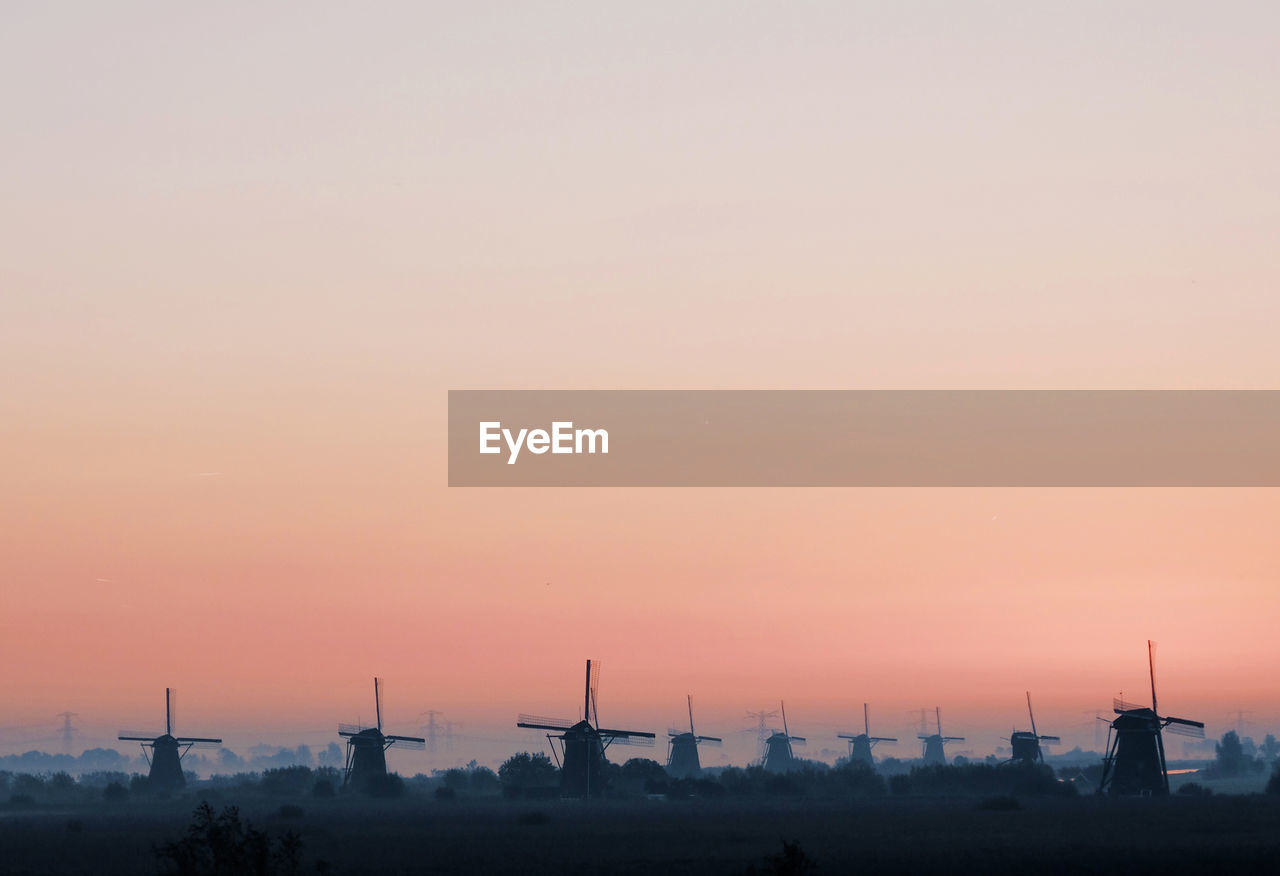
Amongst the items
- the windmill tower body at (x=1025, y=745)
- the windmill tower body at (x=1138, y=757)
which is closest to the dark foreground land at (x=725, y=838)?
the windmill tower body at (x=1138, y=757)

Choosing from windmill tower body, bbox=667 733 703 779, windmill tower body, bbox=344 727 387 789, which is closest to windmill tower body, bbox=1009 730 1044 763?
windmill tower body, bbox=667 733 703 779

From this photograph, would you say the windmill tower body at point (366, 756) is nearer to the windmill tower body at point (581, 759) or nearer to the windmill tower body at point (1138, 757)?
the windmill tower body at point (581, 759)

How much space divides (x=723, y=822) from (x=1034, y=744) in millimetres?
90251

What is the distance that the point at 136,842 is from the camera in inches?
2452

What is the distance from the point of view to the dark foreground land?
163 feet

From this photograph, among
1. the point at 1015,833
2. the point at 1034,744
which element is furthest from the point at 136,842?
the point at 1034,744

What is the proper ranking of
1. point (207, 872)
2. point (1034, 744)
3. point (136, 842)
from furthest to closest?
point (1034, 744)
point (136, 842)
point (207, 872)

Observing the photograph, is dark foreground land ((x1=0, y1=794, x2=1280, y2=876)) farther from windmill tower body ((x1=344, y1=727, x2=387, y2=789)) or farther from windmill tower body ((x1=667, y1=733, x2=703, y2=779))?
windmill tower body ((x1=667, y1=733, x2=703, y2=779))

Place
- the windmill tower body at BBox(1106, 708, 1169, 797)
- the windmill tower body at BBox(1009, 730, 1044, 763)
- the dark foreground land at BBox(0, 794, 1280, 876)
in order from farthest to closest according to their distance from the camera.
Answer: the windmill tower body at BBox(1009, 730, 1044, 763) → the windmill tower body at BBox(1106, 708, 1169, 797) → the dark foreground land at BBox(0, 794, 1280, 876)

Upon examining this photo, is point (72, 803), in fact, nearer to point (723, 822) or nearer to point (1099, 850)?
point (723, 822)

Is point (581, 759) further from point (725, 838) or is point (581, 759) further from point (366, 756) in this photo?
point (725, 838)

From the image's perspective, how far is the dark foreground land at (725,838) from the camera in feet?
163

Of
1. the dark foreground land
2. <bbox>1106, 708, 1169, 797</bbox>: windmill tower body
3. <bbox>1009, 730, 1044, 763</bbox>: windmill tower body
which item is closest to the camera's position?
the dark foreground land

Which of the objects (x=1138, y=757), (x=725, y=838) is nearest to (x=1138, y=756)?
(x=1138, y=757)
